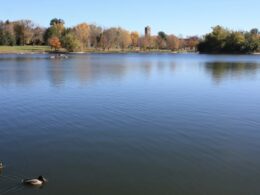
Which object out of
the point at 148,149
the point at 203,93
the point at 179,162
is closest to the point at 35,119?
the point at 148,149

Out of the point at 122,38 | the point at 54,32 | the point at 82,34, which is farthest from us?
the point at 122,38

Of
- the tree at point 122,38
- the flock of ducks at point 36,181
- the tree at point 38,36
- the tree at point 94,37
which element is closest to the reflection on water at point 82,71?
the flock of ducks at point 36,181

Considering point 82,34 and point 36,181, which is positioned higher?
point 82,34

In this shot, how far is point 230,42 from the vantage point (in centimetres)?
15925

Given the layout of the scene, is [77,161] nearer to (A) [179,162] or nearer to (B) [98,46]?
(A) [179,162]

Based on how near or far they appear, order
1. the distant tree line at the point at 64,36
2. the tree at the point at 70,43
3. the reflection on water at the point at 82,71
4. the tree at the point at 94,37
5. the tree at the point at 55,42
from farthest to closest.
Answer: the tree at the point at 94,37 → the distant tree line at the point at 64,36 → the tree at the point at 55,42 → the tree at the point at 70,43 → the reflection on water at the point at 82,71

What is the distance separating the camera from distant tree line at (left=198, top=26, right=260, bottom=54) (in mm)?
155250

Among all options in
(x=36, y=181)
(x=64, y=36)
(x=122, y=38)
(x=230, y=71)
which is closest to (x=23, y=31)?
(x=64, y=36)

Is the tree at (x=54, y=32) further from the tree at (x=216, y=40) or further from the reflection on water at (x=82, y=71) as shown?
the reflection on water at (x=82, y=71)

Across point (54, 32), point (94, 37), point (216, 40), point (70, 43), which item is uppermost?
point (54, 32)

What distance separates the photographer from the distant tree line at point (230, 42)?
155 meters

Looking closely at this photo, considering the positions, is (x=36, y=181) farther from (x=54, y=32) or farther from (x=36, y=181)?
(x=54, y=32)

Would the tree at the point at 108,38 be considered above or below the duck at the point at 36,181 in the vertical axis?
above

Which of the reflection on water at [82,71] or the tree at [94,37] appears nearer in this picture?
the reflection on water at [82,71]
